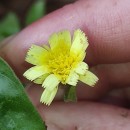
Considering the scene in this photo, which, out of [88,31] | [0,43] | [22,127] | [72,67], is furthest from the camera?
[0,43]

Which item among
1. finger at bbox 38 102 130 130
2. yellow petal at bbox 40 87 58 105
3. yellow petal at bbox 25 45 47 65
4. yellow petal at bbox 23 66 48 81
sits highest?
yellow petal at bbox 25 45 47 65

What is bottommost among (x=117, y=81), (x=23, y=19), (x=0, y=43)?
(x=117, y=81)

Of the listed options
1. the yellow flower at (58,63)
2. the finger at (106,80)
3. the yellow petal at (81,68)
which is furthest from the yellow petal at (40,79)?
the finger at (106,80)

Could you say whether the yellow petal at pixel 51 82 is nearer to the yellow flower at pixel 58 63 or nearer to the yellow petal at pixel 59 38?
the yellow flower at pixel 58 63

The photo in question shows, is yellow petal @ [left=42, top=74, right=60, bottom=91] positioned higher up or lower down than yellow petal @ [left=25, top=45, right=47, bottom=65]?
lower down

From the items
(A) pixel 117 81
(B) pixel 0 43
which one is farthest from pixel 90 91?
(B) pixel 0 43

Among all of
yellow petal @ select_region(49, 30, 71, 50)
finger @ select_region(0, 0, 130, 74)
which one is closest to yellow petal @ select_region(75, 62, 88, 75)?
yellow petal @ select_region(49, 30, 71, 50)

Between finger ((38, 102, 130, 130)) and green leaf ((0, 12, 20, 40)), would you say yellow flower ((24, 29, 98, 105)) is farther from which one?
green leaf ((0, 12, 20, 40))

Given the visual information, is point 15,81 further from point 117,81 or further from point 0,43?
point 117,81
